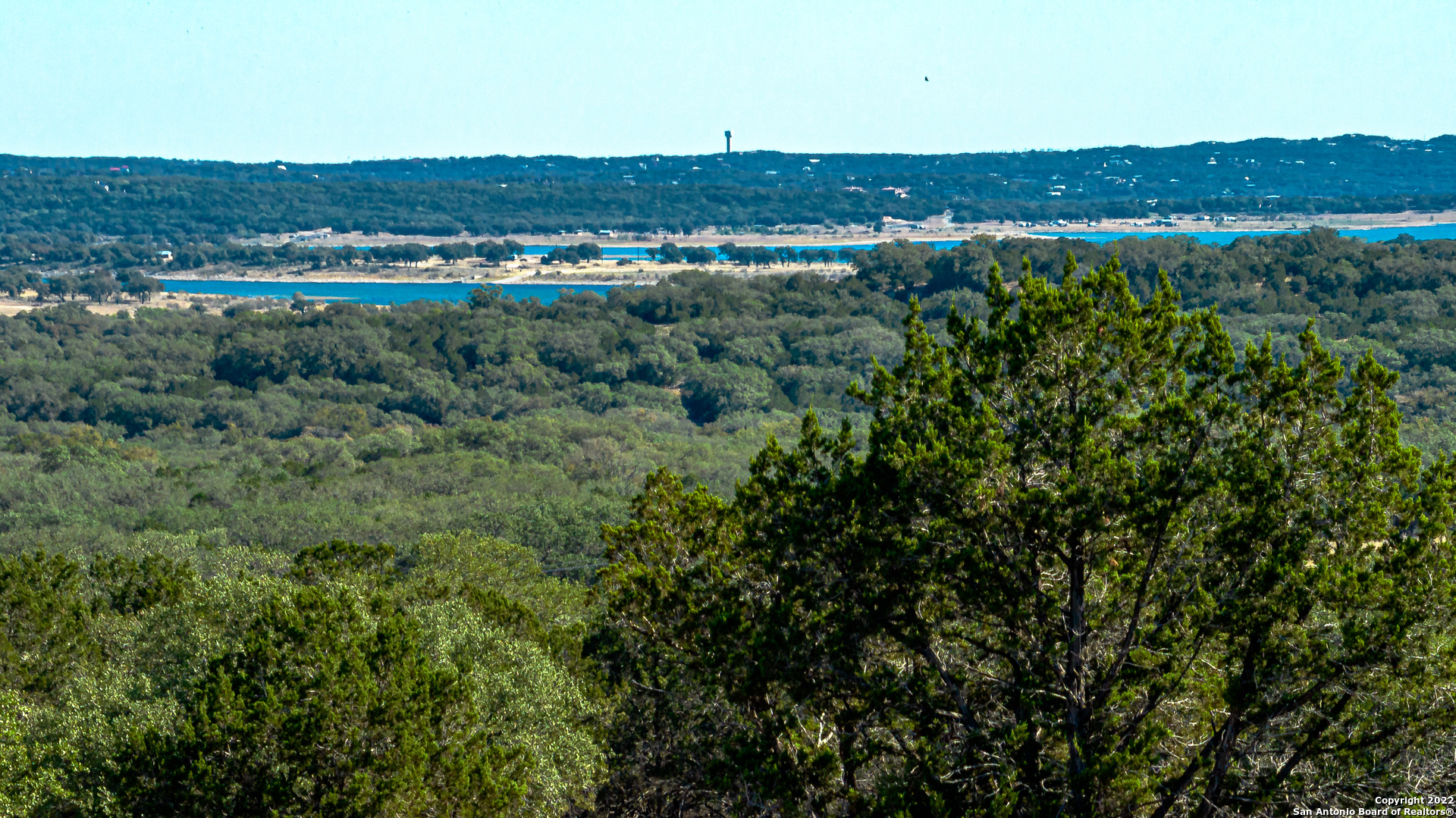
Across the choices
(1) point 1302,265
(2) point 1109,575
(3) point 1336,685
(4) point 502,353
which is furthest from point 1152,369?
(1) point 1302,265

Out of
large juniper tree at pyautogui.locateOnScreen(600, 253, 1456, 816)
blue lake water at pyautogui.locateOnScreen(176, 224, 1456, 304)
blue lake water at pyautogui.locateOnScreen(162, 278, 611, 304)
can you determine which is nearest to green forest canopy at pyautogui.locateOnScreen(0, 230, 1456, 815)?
large juniper tree at pyautogui.locateOnScreen(600, 253, 1456, 816)

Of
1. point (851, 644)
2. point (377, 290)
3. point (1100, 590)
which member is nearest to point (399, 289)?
point (377, 290)

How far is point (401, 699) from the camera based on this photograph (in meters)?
15.6

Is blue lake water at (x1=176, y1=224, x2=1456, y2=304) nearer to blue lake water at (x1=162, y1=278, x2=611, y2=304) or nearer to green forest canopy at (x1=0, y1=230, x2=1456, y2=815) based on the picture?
blue lake water at (x1=162, y1=278, x2=611, y2=304)

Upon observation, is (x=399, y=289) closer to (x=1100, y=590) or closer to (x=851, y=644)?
(x=851, y=644)

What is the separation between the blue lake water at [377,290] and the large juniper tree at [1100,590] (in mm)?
156684

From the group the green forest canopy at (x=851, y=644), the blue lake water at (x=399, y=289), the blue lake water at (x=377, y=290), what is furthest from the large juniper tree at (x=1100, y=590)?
the blue lake water at (x=399, y=289)

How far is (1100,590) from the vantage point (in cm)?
1296

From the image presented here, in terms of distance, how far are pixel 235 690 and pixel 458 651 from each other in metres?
6.97

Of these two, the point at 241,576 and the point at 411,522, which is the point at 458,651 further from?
the point at 411,522

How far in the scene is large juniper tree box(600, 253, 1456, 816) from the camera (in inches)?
472

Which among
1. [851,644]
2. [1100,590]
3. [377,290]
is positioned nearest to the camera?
[1100,590]

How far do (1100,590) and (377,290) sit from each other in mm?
183907

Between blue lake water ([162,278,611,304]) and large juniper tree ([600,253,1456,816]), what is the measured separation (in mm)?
156684
